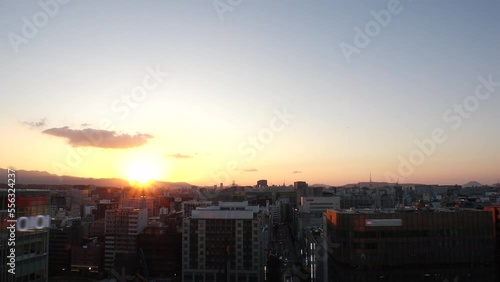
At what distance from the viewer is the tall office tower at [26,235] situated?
1162cm

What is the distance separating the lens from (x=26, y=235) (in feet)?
40.7

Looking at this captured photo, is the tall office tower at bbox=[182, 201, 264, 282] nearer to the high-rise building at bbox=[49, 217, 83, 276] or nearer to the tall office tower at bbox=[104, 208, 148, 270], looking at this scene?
the tall office tower at bbox=[104, 208, 148, 270]

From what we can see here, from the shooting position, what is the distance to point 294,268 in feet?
180

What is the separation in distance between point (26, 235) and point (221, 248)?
124 ft

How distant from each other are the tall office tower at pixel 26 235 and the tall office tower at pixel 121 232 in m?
48.8

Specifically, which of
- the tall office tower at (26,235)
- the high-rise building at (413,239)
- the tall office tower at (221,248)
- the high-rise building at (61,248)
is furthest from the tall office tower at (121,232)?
the tall office tower at (26,235)

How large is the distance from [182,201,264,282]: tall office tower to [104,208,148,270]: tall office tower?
14.7 metres

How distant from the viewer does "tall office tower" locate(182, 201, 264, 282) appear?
48.0 meters

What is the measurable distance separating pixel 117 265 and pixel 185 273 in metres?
13.0

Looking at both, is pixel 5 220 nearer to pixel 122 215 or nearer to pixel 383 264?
pixel 383 264

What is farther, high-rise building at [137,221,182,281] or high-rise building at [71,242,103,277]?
high-rise building at [71,242,103,277]

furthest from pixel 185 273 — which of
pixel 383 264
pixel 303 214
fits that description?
pixel 303 214

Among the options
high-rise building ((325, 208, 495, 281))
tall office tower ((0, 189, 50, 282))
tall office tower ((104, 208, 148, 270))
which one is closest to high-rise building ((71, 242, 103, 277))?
tall office tower ((104, 208, 148, 270))

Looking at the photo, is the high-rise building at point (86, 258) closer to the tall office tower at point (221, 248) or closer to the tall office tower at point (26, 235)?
the tall office tower at point (221, 248)
